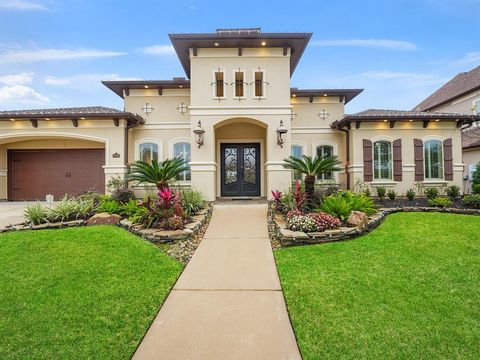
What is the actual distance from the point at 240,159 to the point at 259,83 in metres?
3.33

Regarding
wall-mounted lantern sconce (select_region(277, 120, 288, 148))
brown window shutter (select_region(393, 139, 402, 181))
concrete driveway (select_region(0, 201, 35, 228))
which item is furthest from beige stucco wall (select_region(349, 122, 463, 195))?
concrete driveway (select_region(0, 201, 35, 228))

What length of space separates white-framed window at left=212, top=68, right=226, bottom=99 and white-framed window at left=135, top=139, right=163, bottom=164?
3479mm

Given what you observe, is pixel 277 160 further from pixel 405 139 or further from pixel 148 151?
pixel 405 139

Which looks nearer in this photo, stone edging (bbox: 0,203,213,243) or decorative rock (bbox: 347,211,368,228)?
stone edging (bbox: 0,203,213,243)

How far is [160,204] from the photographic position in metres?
6.54

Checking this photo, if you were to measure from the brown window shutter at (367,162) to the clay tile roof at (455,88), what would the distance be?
9.81m

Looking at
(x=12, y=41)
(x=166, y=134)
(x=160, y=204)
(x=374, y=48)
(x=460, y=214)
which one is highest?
(x=374, y=48)

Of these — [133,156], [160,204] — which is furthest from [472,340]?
[133,156]

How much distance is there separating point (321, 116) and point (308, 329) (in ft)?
36.0

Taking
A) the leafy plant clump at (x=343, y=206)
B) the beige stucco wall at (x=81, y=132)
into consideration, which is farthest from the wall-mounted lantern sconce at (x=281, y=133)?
the beige stucco wall at (x=81, y=132)

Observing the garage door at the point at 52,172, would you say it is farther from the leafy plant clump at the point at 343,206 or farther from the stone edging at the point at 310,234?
the leafy plant clump at the point at 343,206

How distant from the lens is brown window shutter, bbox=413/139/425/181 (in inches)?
446

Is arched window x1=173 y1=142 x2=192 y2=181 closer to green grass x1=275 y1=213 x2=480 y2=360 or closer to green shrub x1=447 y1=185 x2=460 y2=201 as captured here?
green grass x1=275 y1=213 x2=480 y2=360

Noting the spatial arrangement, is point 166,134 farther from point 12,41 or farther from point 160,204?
point 12,41
